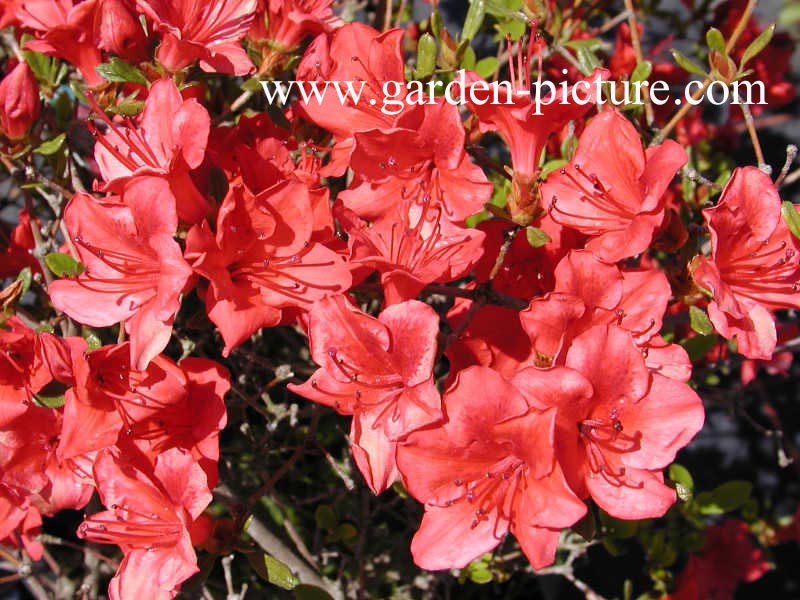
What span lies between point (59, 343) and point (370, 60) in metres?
0.61

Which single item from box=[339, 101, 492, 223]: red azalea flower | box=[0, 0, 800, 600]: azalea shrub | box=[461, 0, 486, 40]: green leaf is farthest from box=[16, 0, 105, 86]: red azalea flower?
box=[461, 0, 486, 40]: green leaf

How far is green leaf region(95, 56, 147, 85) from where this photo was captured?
119 centimetres

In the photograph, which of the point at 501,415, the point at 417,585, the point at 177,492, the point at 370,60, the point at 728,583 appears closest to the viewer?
the point at 501,415

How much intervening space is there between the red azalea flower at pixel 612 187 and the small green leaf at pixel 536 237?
0.11ft

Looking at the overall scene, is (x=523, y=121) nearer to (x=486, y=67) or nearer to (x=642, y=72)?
(x=642, y=72)

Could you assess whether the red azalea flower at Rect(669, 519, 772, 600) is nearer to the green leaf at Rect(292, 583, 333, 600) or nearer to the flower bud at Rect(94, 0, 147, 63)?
the green leaf at Rect(292, 583, 333, 600)

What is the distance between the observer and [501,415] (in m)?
0.94

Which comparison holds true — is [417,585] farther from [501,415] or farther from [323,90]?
[323,90]

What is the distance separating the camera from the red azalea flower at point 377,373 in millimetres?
974

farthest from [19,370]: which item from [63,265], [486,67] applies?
[486,67]

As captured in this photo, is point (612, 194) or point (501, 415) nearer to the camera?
point (501, 415)

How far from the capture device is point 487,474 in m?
1.01

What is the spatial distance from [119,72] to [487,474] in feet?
2.68

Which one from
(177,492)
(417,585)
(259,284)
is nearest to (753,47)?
(259,284)
